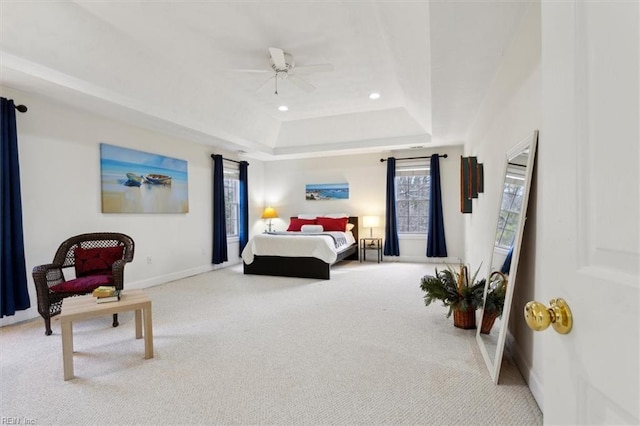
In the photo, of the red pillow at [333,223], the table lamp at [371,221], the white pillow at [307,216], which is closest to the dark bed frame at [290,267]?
the red pillow at [333,223]

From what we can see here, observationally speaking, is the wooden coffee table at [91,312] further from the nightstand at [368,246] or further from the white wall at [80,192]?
the nightstand at [368,246]

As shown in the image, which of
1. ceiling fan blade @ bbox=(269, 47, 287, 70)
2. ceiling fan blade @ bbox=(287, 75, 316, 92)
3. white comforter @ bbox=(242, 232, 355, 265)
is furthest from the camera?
white comforter @ bbox=(242, 232, 355, 265)

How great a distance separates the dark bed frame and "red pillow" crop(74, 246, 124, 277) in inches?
89.6

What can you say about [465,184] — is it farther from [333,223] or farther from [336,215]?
[336,215]

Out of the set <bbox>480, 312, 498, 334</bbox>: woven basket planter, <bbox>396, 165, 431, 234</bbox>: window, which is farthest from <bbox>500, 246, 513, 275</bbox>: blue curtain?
<bbox>396, 165, 431, 234</bbox>: window

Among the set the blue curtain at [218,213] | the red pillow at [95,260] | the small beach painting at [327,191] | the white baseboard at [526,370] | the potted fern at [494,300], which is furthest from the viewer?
the small beach painting at [327,191]

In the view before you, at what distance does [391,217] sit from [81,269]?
528 centimetres

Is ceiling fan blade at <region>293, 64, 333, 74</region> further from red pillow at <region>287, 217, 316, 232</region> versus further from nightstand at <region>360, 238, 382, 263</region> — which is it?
nightstand at <region>360, 238, 382, 263</region>

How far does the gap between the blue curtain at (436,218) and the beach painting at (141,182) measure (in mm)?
4692

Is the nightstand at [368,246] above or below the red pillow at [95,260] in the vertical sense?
below

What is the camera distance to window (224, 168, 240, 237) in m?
6.75

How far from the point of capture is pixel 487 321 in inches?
102

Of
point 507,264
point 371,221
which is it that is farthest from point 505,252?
point 371,221

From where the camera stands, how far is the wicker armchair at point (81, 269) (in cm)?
296
